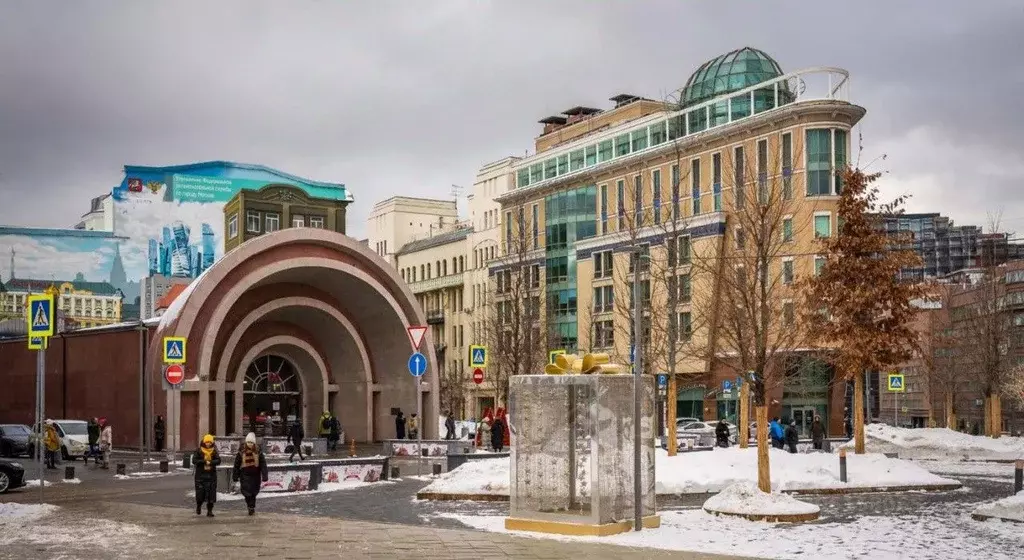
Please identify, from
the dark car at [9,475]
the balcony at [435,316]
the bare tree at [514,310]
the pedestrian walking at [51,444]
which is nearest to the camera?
the dark car at [9,475]

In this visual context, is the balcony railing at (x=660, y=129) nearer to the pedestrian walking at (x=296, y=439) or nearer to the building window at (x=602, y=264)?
the building window at (x=602, y=264)

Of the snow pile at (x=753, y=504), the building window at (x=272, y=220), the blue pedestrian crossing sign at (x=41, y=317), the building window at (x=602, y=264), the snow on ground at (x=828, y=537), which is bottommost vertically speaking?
the snow on ground at (x=828, y=537)

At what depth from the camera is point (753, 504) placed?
71.2ft

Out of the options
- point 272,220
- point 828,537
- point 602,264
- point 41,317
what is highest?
point 272,220

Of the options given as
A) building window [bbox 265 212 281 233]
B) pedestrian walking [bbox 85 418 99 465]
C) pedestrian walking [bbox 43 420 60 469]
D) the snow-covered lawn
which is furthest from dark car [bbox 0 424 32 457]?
building window [bbox 265 212 281 233]

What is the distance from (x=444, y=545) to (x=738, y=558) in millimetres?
4514

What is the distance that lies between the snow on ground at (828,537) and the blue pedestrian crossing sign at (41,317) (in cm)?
1006

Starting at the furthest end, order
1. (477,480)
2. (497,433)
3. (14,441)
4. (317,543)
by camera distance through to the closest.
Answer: (14,441)
(497,433)
(477,480)
(317,543)

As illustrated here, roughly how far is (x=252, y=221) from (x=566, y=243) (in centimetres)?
2818

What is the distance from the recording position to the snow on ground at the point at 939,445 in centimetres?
4769

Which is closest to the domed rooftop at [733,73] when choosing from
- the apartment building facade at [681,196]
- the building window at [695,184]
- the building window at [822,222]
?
the apartment building facade at [681,196]

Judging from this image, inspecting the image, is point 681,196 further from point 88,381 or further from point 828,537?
point 828,537

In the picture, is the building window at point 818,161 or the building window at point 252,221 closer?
the building window at point 818,161

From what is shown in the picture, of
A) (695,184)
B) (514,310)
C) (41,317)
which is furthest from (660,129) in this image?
(41,317)
